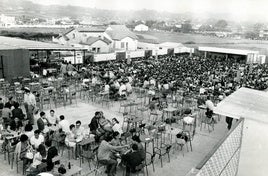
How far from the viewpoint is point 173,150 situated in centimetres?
1134

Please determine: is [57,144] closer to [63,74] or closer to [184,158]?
[184,158]

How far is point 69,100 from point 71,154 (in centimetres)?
750

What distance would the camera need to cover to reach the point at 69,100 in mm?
17656

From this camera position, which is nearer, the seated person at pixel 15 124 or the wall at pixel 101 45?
the seated person at pixel 15 124

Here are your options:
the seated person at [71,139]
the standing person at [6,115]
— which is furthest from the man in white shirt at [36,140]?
the standing person at [6,115]

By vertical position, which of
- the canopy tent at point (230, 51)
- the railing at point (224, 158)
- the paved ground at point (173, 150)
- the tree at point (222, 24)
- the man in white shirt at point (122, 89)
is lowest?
the paved ground at point (173, 150)

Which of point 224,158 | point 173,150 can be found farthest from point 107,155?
point 224,158

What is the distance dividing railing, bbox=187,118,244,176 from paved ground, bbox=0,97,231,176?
230 centimetres

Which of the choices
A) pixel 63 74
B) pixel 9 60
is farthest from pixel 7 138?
pixel 63 74

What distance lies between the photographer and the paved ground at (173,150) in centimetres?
969

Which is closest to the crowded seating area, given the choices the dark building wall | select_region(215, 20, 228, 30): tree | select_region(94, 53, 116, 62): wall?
the dark building wall

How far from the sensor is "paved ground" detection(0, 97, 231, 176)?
969cm

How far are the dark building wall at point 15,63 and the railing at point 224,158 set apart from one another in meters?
17.1

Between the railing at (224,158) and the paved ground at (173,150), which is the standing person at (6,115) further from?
the railing at (224,158)
